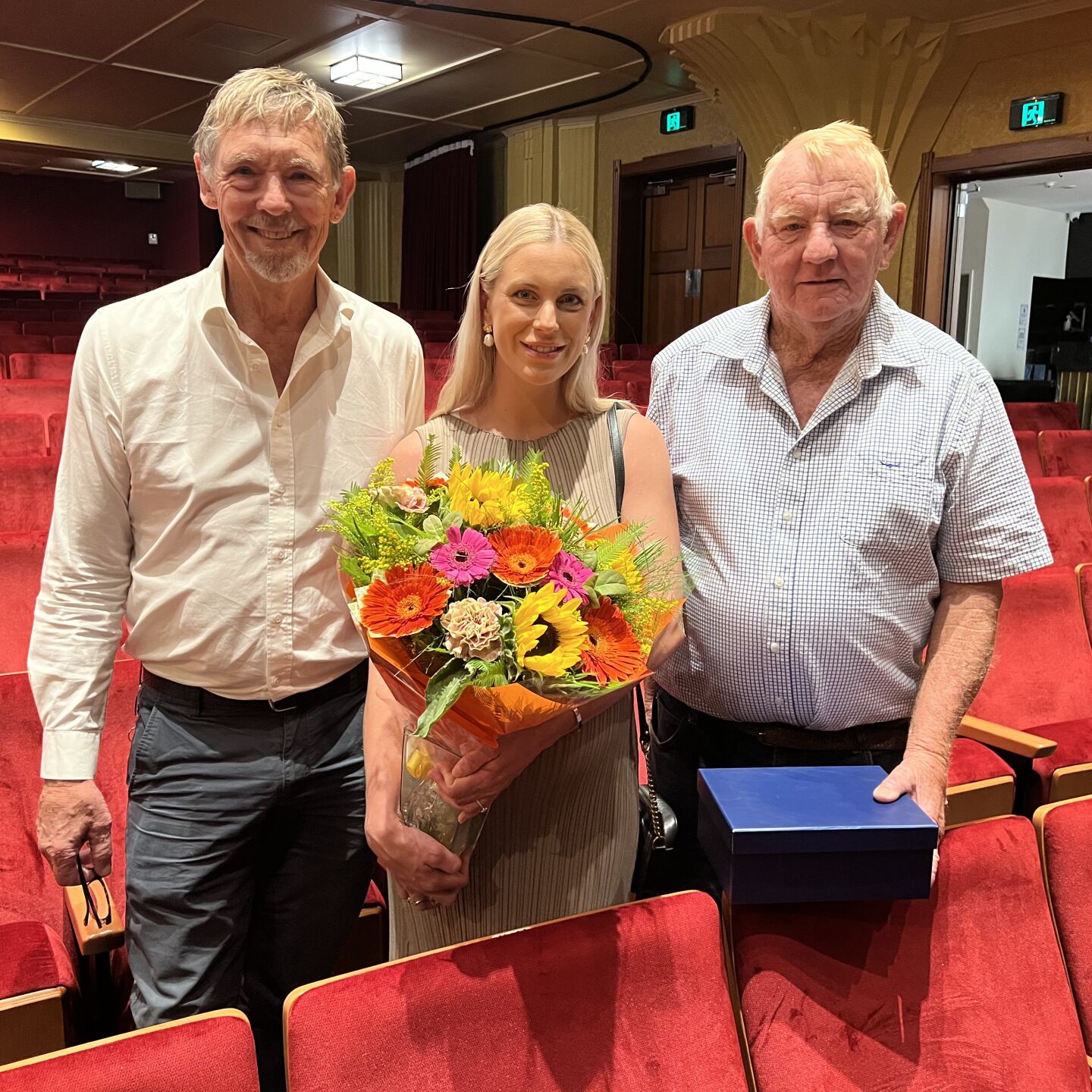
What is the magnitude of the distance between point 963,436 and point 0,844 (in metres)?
1.59

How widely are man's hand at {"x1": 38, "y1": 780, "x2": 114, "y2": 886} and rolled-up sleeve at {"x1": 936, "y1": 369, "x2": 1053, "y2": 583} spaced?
45.0 inches

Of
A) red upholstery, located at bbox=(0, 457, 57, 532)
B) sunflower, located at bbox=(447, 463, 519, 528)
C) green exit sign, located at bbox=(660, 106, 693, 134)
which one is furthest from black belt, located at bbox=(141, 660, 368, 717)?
green exit sign, located at bbox=(660, 106, 693, 134)

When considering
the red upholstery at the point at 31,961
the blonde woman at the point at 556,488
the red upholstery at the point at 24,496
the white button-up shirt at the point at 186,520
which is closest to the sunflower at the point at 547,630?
the blonde woman at the point at 556,488

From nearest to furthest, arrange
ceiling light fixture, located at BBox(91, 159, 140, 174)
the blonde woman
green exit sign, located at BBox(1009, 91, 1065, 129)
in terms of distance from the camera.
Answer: the blonde woman → green exit sign, located at BBox(1009, 91, 1065, 129) → ceiling light fixture, located at BBox(91, 159, 140, 174)

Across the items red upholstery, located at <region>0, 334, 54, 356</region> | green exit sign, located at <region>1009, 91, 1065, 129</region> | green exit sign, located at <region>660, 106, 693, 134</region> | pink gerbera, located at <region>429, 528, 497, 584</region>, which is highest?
green exit sign, located at <region>660, 106, 693, 134</region>

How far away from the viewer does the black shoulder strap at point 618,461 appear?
4.02 ft

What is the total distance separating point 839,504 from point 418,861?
70 centimetres

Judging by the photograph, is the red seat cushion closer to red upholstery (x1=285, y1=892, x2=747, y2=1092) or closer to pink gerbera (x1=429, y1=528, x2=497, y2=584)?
red upholstery (x1=285, y1=892, x2=747, y2=1092)

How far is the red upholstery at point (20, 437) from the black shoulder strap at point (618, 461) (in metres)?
2.89

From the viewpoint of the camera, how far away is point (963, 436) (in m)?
1.32

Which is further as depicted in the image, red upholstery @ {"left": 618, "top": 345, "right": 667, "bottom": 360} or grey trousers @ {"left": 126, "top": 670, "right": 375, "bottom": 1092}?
red upholstery @ {"left": 618, "top": 345, "right": 667, "bottom": 360}

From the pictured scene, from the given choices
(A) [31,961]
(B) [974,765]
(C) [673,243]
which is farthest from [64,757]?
(C) [673,243]

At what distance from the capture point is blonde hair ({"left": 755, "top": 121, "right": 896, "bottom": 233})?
131 centimetres

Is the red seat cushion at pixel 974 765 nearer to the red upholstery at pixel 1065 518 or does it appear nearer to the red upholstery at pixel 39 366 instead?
the red upholstery at pixel 1065 518
